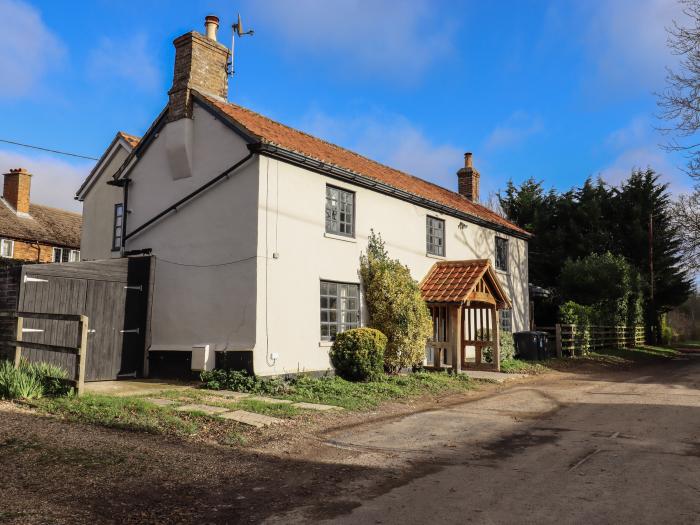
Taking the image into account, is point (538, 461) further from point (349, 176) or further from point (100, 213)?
point (100, 213)

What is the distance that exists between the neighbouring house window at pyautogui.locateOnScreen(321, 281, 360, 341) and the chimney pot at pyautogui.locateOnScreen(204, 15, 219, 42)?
709cm

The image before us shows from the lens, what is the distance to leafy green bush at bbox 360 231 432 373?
1430cm

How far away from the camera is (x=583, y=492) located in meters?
5.34

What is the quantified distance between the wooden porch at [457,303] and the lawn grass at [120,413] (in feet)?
28.4

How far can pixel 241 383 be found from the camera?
11453mm

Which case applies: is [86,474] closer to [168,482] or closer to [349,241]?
[168,482]

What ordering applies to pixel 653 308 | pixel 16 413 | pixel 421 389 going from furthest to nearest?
pixel 653 308 → pixel 421 389 → pixel 16 413

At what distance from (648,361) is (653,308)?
37.1 feet

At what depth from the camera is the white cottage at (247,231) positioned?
485 inches

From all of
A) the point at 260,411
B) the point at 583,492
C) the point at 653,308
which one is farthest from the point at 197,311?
the point at 653,308

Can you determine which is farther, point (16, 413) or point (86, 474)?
point (16, 413)

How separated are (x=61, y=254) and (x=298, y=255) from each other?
26.5m

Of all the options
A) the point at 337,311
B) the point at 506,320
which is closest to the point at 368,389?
the point at 337,311

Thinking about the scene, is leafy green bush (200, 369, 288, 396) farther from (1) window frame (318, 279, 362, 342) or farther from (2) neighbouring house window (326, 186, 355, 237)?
(2) neighbouring house window (326, 186, 355, 237)
